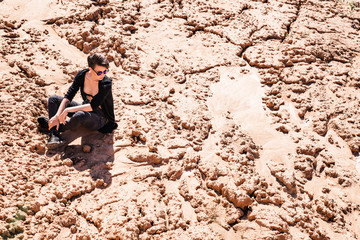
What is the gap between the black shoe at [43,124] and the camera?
2742 millimetres

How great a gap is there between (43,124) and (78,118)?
36 cm

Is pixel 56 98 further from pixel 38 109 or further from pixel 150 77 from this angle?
pixel 150 77

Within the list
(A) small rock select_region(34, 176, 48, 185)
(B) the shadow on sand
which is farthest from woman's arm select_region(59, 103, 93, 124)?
(A) small rock select_region(34, 176, 48, 185)

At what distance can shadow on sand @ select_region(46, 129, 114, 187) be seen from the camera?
2.61 metres

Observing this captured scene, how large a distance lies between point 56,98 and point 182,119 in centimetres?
121

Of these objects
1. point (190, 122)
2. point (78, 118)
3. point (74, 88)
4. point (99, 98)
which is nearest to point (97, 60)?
point (99, 98)

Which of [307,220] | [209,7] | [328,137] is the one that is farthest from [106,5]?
[307,220]

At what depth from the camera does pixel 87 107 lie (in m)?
2.64

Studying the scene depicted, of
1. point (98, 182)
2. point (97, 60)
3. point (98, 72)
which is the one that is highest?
point (97, 60)

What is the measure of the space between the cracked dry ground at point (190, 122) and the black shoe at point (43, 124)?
0.42 feet

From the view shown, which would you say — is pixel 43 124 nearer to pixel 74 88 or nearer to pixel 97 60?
pixel 74 88

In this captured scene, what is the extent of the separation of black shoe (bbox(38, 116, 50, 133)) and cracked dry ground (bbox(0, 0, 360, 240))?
127 mm

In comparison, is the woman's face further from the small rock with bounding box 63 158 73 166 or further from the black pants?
the small rock with bounding box 63 158 73 166

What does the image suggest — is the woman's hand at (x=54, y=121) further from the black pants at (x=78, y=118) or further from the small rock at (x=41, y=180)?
the small rock at (x=41, y=180)
